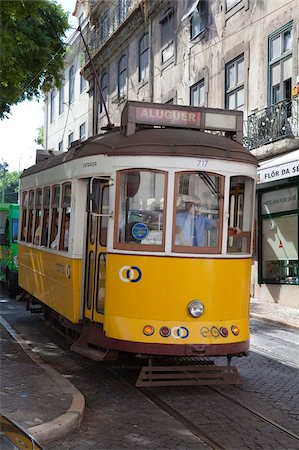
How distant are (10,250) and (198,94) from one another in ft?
30.6

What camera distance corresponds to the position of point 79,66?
1398 inches

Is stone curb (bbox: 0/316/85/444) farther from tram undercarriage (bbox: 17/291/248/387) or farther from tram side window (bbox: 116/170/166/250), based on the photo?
tram side window (bbox: 116/170/166/250)

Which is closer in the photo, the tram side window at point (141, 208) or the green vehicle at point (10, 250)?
the tram side window at point (141, 208)

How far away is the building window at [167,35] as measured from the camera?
23750mm

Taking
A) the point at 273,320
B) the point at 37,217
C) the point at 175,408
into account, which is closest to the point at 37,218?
the point at 37,217

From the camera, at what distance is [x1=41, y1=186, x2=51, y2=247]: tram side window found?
9680mm

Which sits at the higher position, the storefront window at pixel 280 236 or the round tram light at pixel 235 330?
the storefront window at pixel 280 236

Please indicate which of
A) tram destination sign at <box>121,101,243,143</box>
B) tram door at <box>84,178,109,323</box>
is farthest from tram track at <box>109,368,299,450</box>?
tram destination sign at <box>121,101,243,143</box>

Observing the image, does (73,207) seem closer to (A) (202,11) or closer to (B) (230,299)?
(B) (230,299)

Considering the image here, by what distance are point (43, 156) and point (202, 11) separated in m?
12.7

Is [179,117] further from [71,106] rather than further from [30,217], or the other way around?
[71,106]

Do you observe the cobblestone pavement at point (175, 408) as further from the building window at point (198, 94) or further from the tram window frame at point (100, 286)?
the building window at point (198, 94)

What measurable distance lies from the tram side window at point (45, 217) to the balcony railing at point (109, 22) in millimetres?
18560

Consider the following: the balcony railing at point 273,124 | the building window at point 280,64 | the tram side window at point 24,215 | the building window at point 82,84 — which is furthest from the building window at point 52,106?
the tram side window at point 24,215
